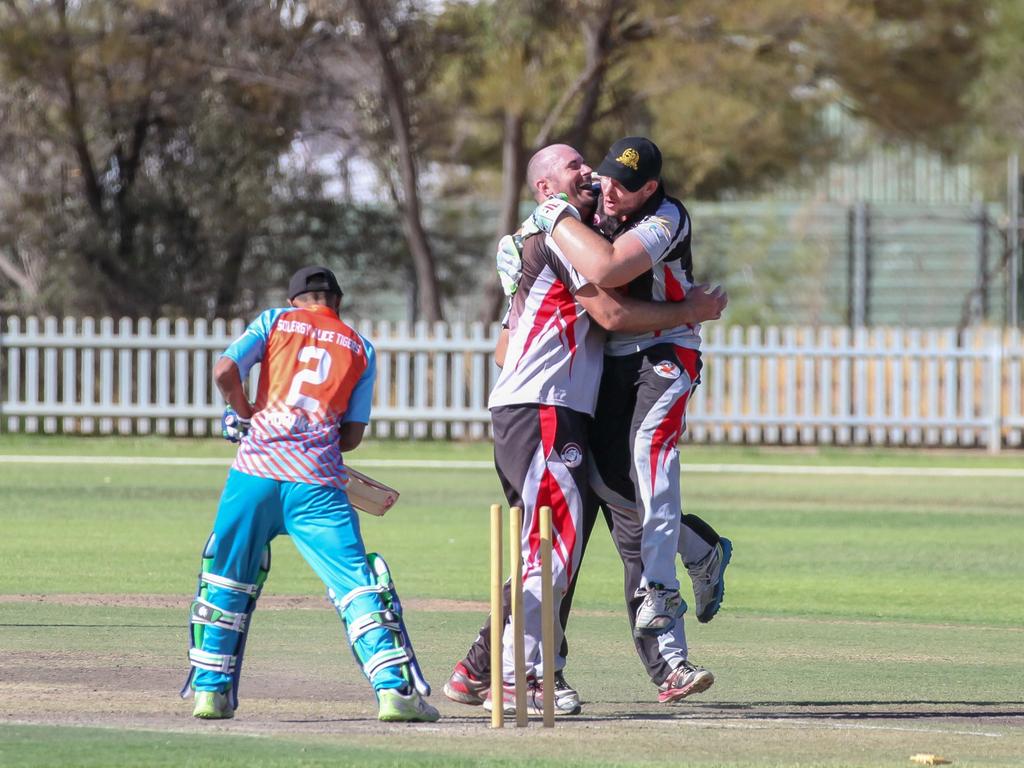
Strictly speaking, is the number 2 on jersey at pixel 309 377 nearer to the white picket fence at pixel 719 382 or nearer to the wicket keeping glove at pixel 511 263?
the wicket keeping glove at pixel 511 263

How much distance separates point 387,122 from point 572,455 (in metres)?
20.3

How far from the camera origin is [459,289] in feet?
95.2

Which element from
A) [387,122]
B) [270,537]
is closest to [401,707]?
[270,537]

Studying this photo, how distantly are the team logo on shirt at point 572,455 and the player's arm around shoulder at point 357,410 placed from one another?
73 cm

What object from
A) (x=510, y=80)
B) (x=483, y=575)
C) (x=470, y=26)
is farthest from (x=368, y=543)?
(x=470, y=26)

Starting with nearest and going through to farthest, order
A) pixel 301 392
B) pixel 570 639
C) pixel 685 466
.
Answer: pixel 301 392 → pixel 570 639 → pixel 685 466

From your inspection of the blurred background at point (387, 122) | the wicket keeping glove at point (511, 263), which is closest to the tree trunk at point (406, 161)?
the blurred background at point (387, 122)

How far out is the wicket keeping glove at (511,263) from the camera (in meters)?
7.23

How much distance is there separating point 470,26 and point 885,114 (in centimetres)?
671

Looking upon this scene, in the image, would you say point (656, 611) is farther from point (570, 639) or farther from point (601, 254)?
point (570, 639)

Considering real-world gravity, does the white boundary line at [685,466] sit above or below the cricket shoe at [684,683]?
above

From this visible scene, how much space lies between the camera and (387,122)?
2700cm

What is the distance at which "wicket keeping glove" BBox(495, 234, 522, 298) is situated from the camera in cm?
723

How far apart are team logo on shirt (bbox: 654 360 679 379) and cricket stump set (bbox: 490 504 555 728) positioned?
88 centimetres
